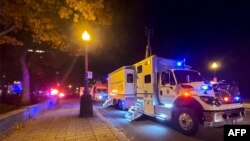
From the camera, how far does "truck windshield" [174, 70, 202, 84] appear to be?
1348cm

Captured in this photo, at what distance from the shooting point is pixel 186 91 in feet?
40.8

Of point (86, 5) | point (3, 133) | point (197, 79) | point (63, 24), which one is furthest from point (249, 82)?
point (3, 133)

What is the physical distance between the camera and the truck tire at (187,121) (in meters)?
11.4

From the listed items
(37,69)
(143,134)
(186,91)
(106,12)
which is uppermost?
(106,12)

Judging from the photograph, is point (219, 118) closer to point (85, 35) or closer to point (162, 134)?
point (162, 134)

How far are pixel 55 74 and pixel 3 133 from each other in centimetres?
3680

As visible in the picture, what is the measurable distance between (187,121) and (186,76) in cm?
267

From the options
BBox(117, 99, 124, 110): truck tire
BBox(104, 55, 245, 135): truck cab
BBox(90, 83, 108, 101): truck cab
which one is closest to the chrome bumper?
BBox(104, 55, 245, 135): truck cab

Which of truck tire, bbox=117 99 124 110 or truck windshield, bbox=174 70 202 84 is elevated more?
truck windshield, bbox=174 70 202 84

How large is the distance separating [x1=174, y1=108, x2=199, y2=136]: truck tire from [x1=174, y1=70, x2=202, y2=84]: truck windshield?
66.8 inches

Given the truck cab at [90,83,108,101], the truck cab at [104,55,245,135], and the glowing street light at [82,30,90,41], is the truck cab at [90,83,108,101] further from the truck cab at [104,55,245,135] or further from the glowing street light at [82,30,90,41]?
the glowing street light at [82,30,90,41]

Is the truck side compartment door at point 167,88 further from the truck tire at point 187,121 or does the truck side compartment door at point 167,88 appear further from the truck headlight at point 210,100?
the truck headlight at point 210,100

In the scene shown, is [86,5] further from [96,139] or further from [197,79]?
[197,79]

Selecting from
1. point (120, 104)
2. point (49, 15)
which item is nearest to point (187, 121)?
point (49, 15)
